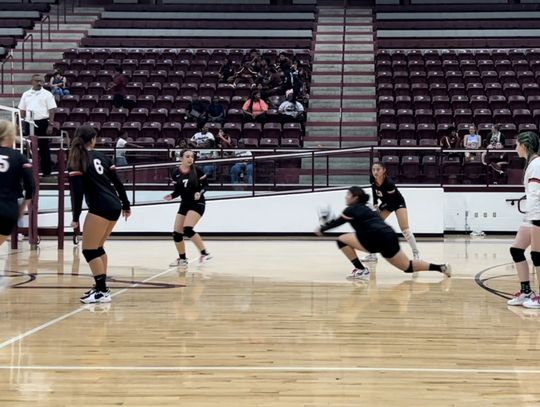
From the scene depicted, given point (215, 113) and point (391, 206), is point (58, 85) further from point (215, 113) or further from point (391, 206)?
point (391, 206)

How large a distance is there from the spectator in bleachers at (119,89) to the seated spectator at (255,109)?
3767mm

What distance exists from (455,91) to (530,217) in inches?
682

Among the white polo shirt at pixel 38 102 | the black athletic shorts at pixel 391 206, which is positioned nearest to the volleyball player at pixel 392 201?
the black athletic shorts at pixel 391 206

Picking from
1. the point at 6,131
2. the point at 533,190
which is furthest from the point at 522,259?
the point at 6,131

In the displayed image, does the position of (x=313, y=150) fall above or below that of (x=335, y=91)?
below

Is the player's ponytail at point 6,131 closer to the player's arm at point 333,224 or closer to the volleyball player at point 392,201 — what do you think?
the player's arm at point 333,224

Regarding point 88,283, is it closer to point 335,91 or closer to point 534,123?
point 534,123

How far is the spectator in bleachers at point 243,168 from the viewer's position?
20016mm

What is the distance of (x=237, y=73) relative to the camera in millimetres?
27109

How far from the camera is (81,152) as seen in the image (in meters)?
9.12

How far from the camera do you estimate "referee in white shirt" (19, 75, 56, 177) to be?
54.3 feet

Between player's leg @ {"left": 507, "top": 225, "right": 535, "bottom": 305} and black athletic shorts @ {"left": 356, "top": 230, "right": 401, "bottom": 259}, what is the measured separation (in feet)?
6.02

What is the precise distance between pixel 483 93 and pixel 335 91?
193 inches

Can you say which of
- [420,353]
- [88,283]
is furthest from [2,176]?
[420,353]
